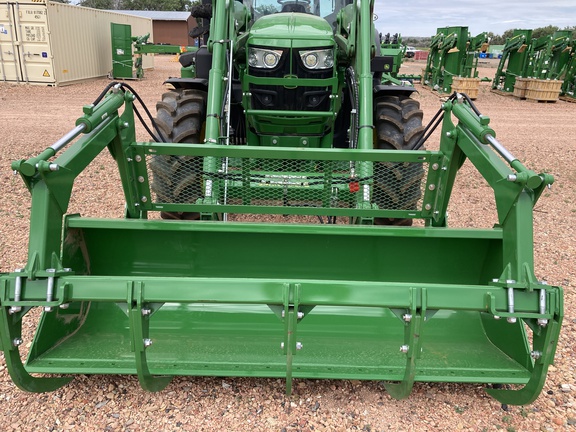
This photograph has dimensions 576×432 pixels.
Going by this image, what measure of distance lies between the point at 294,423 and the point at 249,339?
1.67ft

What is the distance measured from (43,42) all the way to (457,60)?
12.2 meters

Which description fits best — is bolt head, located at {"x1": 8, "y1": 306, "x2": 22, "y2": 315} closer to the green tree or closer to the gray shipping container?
the gray shipping container

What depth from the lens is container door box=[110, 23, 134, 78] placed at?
1622 cm

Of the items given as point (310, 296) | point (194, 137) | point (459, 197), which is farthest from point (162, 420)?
point (459, 197)

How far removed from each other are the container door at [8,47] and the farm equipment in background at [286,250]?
473 inches

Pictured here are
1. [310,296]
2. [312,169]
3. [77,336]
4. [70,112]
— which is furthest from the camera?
[70,112]

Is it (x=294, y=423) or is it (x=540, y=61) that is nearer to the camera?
(x=294, y=423)

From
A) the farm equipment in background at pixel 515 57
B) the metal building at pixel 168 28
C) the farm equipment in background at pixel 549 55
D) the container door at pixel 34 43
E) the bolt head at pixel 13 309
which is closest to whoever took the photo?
the bolt head at pixel 13 309

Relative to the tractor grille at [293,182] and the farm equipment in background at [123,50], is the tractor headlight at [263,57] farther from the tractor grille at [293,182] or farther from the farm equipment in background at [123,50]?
the farm equipment in background at [123,50]

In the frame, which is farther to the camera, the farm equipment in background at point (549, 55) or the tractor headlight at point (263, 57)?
the farm equipment in background at point (549, 55)

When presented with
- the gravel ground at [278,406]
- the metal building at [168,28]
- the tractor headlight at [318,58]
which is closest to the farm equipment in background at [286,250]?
the tractor headlight at [318,58]

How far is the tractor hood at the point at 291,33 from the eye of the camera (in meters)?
3.93

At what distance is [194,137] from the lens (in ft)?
13.6

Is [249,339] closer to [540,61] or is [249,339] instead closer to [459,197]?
[459,197]
